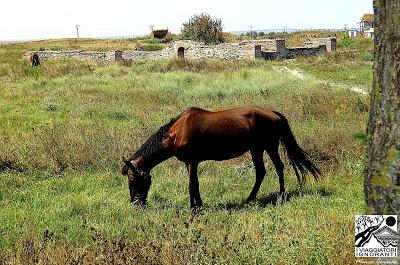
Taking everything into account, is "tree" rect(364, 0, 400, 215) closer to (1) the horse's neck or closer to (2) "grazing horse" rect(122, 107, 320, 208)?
(2) "grazing horse" rect(122, 107, 320, 208)

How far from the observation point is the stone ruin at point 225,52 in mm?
33406

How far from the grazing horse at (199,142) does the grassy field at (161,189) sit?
378mm

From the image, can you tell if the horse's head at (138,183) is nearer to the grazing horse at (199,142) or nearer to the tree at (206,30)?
the grazing horse at (199,142)

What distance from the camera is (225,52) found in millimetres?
33594

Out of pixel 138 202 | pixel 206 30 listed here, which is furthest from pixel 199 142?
pixel 206 30

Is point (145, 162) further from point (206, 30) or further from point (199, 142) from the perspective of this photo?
point (206, 30)

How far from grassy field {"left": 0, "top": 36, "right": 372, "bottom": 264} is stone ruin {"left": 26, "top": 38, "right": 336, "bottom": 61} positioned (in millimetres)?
15671

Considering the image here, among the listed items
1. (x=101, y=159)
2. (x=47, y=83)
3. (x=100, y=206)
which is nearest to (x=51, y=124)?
(x=101, y=159)

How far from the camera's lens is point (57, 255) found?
4.34 m

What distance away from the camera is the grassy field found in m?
4.38

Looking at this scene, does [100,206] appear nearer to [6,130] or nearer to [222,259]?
[222,259]

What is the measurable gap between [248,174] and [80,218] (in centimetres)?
321

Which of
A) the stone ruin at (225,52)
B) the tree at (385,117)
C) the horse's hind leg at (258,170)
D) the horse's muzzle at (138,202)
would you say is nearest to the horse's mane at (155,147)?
the horse's muzzle at (138,202)

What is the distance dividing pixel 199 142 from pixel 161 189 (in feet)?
4.53
